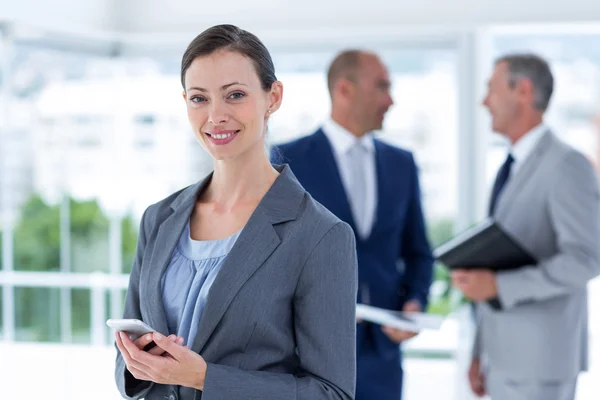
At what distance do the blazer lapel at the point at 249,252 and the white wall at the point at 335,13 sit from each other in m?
3.47

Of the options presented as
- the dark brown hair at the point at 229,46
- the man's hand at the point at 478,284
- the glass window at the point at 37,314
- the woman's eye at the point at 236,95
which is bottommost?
the glass window at the point at 37,314

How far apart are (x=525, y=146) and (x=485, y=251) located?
0.40 meters

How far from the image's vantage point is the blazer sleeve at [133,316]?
1.49 m

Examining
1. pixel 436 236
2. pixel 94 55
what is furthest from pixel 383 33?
pixel 94 55

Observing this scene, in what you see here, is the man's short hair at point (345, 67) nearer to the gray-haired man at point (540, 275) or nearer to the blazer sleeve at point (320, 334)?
the gray-haired man at point (540, 275)

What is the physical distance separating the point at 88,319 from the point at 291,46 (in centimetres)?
202

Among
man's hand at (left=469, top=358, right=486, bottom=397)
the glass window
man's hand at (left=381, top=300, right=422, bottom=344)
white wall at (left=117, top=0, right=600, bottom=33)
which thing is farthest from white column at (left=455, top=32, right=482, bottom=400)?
the glass window

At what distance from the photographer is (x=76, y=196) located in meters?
5.00

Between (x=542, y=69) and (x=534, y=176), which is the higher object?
(x=542, y=69)

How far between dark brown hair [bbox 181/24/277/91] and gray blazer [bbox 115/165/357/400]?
0.79 feet

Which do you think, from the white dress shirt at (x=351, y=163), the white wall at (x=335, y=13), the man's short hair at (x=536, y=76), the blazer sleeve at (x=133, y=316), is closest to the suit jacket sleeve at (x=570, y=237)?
the man's short hair at (x=536, y=76)

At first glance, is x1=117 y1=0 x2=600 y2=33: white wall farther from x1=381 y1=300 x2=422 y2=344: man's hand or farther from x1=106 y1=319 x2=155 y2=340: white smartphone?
x1=106 y1=319 x2=155 y2=340: white smartphone

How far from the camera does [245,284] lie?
1391 millimetres

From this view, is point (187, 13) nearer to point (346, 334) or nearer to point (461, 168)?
point (461, 168)
